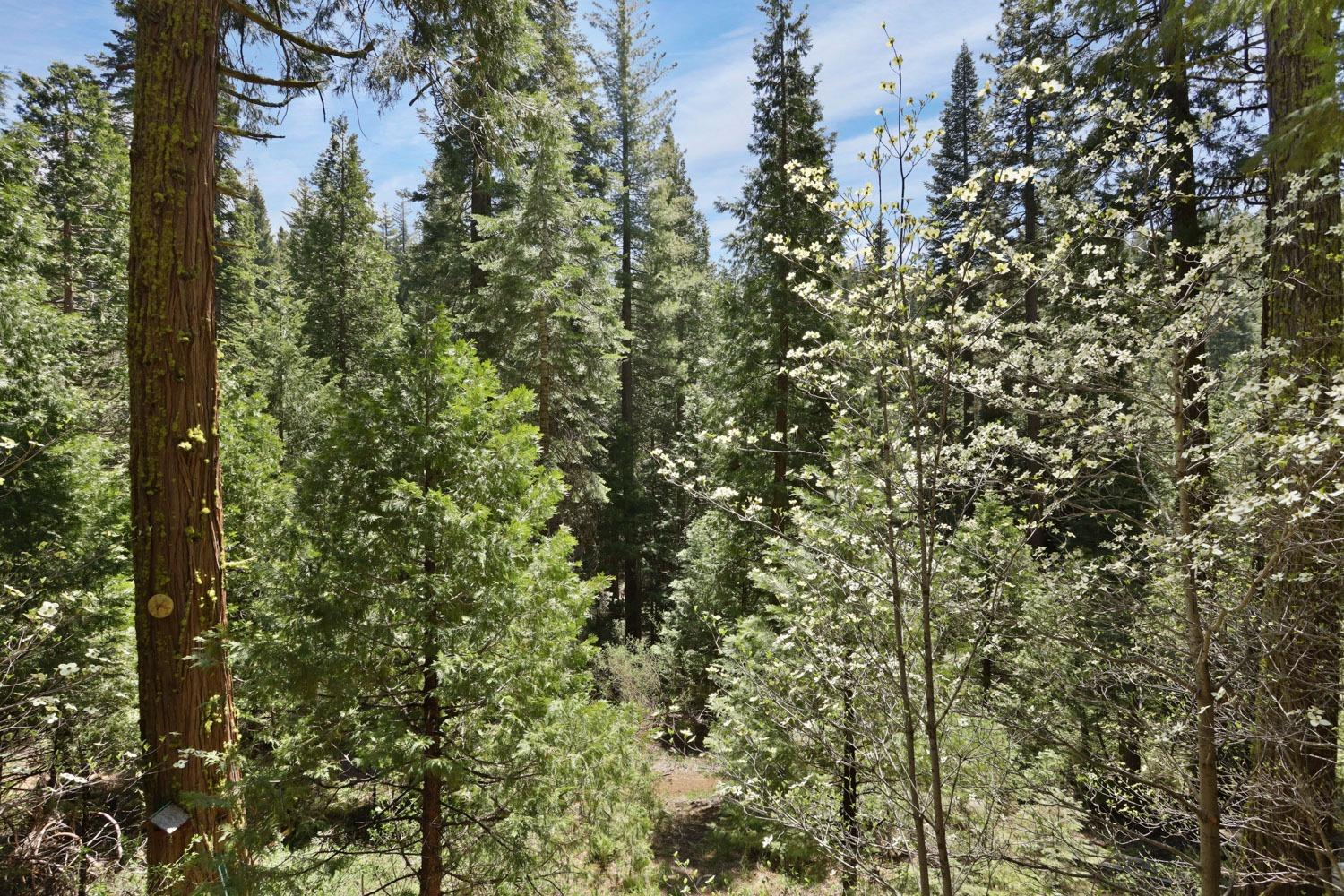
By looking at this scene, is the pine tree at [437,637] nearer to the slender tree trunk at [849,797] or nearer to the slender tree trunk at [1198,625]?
the slender tree trunk at [849,797]

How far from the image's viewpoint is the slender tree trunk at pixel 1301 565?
3111 mm

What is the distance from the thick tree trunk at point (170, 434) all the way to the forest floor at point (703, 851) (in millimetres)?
4897

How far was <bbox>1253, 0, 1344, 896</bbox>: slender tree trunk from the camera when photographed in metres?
3.11

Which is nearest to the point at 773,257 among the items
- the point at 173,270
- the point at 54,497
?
the point at 173,270

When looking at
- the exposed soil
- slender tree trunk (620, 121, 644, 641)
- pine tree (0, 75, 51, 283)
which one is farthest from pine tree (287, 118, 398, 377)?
the exposed soil

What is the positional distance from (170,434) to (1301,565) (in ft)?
21.9

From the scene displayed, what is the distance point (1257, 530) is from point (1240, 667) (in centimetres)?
98

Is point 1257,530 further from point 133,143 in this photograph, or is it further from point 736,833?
point 736,833

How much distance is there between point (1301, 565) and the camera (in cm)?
354

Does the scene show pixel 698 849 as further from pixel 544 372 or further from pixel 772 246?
pixel 772 246

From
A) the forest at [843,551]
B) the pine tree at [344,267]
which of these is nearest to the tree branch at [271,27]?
the forest at [843,551]

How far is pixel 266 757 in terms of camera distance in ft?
14.8

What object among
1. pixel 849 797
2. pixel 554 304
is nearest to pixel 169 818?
pixel 849 797

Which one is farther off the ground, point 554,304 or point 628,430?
point 554,304
